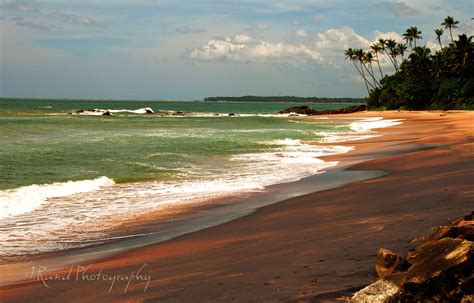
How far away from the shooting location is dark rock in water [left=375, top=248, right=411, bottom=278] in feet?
16.1

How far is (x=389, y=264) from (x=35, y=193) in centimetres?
1192

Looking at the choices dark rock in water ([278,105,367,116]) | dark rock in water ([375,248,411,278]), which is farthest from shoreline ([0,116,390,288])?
dark rock in water ([278,105,367,116])

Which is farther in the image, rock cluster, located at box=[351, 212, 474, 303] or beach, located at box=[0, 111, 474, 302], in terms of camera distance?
beach, located at box=[0, 111, 474, 302]

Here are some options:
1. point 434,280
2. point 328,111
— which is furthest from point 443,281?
point 328,111

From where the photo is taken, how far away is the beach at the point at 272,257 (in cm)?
548

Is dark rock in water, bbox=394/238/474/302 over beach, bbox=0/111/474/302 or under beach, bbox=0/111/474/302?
over

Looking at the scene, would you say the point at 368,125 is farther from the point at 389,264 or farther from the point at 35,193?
the point at 389,264

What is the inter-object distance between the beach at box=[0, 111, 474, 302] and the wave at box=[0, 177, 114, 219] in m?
5.00

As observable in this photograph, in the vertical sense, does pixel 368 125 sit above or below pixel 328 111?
below

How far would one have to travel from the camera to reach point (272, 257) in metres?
6.79

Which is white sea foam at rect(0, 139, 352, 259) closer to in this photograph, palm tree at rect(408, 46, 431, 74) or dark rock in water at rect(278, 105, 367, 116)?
palm tree at rect(408, 46, 431, 74)

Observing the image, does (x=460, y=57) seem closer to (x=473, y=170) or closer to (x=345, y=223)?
(x=473, y=170)

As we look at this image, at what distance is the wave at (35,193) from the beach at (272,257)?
16.4 feet

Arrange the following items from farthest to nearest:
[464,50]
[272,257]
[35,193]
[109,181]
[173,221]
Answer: [464,50] → [109,181] → [35,193] → [173,221] → [272,257]
